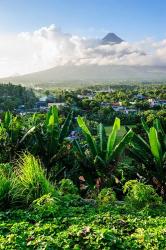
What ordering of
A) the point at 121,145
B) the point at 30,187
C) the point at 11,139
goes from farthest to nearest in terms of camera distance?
the point at 11,139
the point at 121,145
the point at 30,187

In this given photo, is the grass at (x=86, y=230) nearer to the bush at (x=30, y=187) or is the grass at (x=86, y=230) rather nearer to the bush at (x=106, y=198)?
the bush at (x=30, y=187)

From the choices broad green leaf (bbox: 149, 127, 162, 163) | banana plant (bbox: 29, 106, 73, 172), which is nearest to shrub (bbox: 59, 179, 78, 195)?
broad green leaf (bbox: 149, 127, 162, 163)

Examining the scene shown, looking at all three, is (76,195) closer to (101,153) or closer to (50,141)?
(101,153)

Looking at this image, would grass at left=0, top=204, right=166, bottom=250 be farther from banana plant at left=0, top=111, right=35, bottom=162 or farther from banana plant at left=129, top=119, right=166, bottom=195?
banana plant at left=0, top=111, right=35, bottom=162

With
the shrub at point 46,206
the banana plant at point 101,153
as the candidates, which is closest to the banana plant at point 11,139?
the banana plant at point 101,153

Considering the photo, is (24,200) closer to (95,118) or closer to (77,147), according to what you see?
(77,147)

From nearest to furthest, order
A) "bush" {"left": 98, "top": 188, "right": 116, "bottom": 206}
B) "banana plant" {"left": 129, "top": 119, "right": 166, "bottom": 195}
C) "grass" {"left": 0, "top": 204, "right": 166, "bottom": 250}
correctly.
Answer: "grass" {"left": 0, "top": 204, "right": 166, "bottom": 250} < "bush" {"left": 98, "top": 188, "right": 116, "bottom": 206} < "banana plant" {"left": 129, "top": 119, "right": 166, "bottom": 195}

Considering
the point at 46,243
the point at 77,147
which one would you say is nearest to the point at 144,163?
the point at 77,147

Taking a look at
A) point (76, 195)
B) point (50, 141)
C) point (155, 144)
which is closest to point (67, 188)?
point (76, 195)
